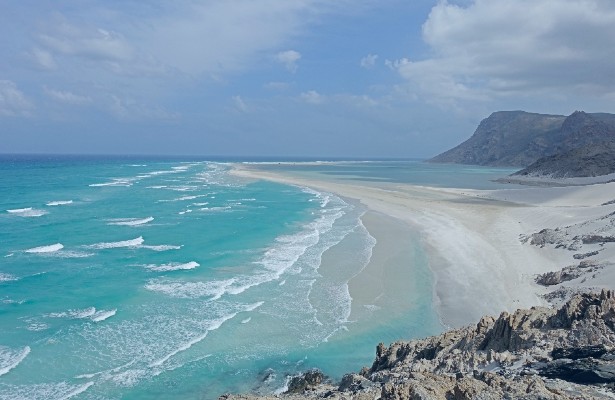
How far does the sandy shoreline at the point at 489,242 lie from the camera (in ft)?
67.1

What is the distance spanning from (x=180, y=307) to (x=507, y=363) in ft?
43.8

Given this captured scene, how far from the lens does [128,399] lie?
1294 centimetres

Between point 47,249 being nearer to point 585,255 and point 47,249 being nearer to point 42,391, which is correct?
point 42,391

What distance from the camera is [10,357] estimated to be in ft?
49.8

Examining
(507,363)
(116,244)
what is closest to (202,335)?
(507,363)

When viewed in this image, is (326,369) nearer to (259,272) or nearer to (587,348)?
Answer: (587,348)

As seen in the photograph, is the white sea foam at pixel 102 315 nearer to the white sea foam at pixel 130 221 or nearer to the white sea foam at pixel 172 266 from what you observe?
the white sea foam at pixel 172 266

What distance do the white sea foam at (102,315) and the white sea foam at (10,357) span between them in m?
2.83

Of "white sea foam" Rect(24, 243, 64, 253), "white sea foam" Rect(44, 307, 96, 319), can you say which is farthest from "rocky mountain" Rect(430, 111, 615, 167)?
"white sea foam" Rect(44, 307, 96, 319)

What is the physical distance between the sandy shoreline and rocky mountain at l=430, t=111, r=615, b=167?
93531 millimetres

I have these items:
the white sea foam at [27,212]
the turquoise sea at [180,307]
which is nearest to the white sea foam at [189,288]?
the turquoise sea at [180,307]

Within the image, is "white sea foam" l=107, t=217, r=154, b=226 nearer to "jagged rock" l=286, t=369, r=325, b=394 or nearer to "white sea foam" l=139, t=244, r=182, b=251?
"white sea foam" l=139, t=244, r=182, b=251

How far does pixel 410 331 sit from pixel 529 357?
748cm

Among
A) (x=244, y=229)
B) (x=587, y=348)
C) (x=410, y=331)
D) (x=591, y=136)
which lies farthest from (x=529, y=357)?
(x=591, y=136)
